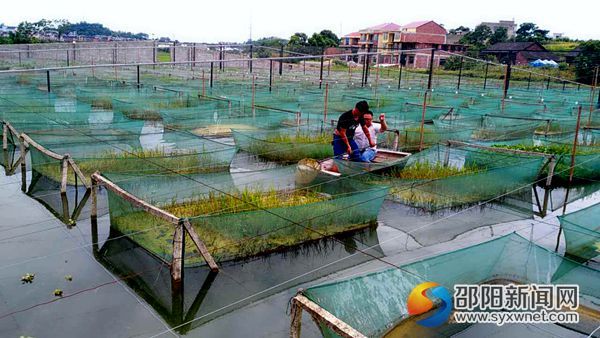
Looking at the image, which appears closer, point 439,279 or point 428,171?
point 439,279

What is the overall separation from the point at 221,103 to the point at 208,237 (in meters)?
10.2

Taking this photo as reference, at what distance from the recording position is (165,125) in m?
11.9

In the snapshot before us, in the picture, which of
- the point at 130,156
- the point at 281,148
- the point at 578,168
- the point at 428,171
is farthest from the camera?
the point at 281,148

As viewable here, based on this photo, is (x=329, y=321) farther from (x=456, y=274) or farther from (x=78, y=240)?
(x=78, y=240)

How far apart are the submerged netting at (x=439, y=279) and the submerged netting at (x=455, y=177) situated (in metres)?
2.34

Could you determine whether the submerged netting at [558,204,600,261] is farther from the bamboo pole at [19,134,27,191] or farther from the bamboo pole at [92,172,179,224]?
the bamboo pole at [19,134,27,191]

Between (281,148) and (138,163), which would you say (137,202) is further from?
(281,148)

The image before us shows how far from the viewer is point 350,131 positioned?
28.8ft

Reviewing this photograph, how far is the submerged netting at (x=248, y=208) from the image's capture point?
5.44m

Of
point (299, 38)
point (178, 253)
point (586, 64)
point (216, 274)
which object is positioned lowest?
point (216, 274)

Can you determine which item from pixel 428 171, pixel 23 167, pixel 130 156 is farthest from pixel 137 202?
pixel 428 171

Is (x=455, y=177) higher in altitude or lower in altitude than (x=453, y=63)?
lower

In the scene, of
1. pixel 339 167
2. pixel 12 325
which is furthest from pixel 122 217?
pixel 339 167

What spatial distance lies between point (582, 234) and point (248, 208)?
3850 mm
